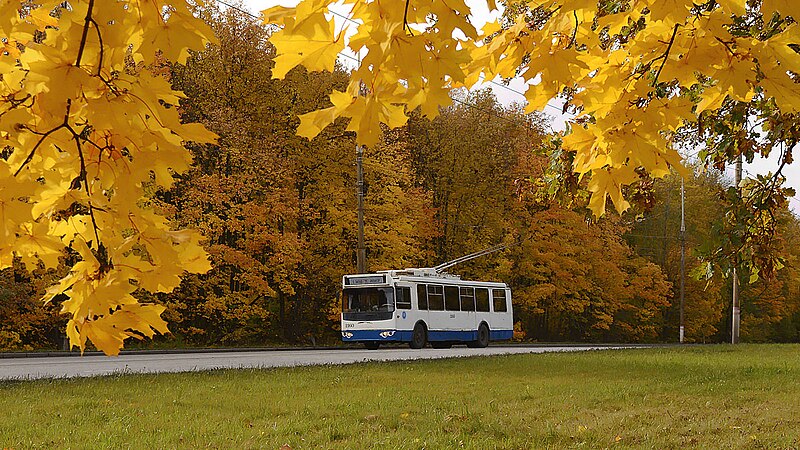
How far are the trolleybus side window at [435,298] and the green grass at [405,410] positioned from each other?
11.6 metres

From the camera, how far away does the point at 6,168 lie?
164 centimetres

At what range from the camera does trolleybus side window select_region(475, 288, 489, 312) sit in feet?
88.2

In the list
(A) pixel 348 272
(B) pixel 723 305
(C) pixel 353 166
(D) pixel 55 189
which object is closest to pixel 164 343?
(A) pixel 348 272

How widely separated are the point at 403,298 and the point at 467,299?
345 centimetres

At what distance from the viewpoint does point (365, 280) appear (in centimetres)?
2350

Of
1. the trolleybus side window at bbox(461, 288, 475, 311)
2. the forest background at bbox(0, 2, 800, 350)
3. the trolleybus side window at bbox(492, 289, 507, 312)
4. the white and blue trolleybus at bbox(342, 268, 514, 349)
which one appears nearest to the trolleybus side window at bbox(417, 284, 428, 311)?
the white and blue trolleybus at bbox(342, 268, 514, 349)

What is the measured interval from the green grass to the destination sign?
33.8 ft

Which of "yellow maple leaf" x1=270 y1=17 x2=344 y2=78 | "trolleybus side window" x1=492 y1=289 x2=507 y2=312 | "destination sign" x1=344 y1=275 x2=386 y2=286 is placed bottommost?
"trolleybus side window" x1=492 y1=289 x2=507 y2=312

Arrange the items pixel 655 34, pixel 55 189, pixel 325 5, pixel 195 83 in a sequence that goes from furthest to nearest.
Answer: pixel 195 83, pixel 655 34, pixel 55 189, pixel 325 5

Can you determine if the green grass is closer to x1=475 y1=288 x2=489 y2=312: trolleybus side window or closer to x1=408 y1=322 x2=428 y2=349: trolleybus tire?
A: x1=408 y1=322 x2=428 y2=349: trolleybus tire

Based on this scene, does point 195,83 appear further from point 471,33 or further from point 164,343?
point 471,33

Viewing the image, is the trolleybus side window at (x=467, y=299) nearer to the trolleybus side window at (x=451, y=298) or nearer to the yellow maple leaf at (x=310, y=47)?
the trolleybus side window at (x=451, y=298)

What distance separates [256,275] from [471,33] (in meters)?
23.3

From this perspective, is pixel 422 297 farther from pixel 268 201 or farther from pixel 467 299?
pixel 268 201
